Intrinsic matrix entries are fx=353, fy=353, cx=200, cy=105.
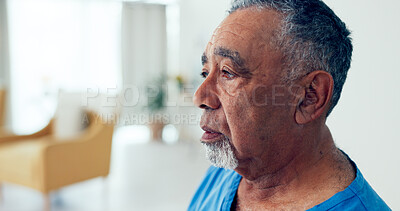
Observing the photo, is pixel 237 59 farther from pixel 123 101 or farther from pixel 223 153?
pixel 123 101

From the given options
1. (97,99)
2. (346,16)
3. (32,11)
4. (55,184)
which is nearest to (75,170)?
(55,184)

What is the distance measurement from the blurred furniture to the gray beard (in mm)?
2009

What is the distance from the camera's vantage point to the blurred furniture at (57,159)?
252cm

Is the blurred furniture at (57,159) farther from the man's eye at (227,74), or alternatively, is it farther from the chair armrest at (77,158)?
the man's eye at (227,74)

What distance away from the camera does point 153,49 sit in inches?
257

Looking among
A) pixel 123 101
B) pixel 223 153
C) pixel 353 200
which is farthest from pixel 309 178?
pixel 123 101

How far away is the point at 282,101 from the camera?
31.0 inches

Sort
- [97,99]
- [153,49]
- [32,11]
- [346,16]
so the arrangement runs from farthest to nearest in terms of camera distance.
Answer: [153,49] < [32,11] < [97,99] < [346,16]

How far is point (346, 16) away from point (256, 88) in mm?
1133

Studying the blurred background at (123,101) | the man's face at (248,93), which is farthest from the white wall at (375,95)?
the man's face at (248,93)

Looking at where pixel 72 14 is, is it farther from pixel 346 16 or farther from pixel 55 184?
pixel 346 16

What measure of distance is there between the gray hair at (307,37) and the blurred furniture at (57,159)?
2210 mm

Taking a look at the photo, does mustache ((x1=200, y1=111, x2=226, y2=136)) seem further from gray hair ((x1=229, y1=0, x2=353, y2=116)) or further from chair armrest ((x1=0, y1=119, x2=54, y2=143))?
chair armrest ((x1=0, y1=119, x2=54, y2=143))

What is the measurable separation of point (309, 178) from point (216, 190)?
0.34m
